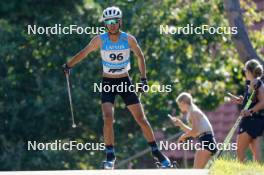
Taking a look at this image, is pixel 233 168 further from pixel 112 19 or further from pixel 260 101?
pixel 112 19

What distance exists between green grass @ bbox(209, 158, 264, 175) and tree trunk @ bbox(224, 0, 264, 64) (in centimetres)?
680

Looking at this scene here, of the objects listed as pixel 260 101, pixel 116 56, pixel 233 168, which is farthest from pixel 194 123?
pixel 233 168

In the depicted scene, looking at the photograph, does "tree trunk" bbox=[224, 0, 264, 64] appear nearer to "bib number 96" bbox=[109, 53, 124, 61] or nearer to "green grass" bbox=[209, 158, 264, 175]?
"bib number 96" bbox=[109, 53, 124, 61]

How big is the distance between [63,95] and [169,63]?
2190 millimetres

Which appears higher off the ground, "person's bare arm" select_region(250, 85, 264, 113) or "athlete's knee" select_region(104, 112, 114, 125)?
"person's bare arm" select_region(250, 85, 264, 113)

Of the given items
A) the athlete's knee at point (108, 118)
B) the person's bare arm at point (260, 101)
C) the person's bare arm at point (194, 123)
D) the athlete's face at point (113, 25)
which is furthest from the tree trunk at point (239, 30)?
the athlete's face at point (113, 25)

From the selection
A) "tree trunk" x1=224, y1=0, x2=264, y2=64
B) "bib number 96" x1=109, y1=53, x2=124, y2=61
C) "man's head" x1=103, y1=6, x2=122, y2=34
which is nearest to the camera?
"man's head" x1=103, y1=6, x2=122, y2=34

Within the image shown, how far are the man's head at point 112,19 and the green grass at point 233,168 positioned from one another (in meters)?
1.84

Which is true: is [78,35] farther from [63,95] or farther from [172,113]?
[172,113]

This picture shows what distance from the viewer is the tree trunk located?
21484mm

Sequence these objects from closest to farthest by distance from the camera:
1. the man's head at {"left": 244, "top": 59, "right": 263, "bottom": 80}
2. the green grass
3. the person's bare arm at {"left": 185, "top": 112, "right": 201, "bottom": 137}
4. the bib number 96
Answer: the green grass < the bib number 96 < the man's head at {"left": 244, "top": 59, "right": 263, "bottom": 80} < the person's bare arm at {"left": 185, "top": 112, "right": 201, "bottom": 137}

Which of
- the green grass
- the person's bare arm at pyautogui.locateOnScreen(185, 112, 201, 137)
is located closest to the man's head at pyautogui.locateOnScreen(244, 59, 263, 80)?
the person's bare arm at pyautogui.locateOnScreen(185, 112, 201, 137)

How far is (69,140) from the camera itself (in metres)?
27.4

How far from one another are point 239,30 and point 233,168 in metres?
8.07
